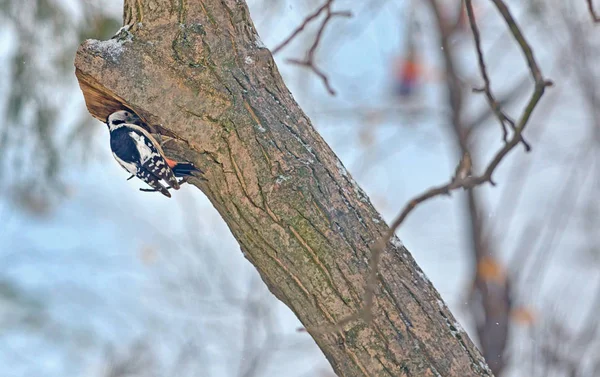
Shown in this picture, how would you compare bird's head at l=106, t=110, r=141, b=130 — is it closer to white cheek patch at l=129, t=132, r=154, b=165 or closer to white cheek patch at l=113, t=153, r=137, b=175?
white cheek patch at l=129, t=132, r=154, b=165

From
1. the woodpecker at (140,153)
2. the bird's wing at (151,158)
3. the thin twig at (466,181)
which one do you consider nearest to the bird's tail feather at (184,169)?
the woodpecker at (140,153)

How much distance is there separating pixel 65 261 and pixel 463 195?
322cm

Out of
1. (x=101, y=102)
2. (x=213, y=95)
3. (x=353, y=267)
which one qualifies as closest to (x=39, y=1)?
(x=101, y=102)

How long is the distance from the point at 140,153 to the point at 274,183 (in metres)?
0.73

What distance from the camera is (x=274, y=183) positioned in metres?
1.54

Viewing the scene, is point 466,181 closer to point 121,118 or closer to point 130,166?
point 121,118

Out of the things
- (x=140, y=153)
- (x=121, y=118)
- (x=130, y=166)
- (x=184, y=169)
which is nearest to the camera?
(x=184, y=169)

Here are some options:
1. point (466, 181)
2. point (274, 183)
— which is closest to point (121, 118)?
point (274, 183)

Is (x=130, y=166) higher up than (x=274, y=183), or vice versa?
(x=130, y=166)

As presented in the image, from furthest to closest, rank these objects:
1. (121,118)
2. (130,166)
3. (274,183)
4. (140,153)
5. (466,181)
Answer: (130,166) < (140,153) < (121,118) < (274,183) < (466,181)

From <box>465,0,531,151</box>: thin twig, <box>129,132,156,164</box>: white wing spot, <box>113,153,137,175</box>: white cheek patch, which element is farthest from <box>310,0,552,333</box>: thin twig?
<box>113,153,137,175</box>: white cheek patch

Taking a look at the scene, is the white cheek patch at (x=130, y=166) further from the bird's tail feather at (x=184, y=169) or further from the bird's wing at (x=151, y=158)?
the bird's tail feather at (x=184, y=169)

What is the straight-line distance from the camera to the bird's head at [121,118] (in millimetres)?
1878

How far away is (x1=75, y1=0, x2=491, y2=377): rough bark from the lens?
1521 millimetres
